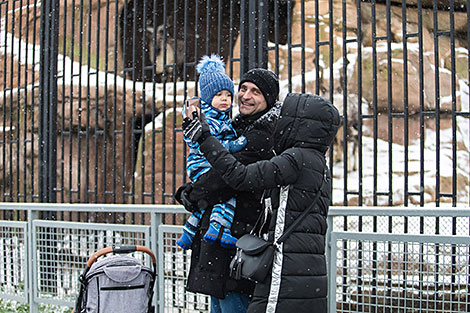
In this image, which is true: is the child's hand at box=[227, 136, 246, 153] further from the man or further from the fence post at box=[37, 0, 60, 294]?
the fence post at box=[37, 0, 60, 294]

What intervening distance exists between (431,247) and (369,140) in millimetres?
8745

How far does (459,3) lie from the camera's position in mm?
12227

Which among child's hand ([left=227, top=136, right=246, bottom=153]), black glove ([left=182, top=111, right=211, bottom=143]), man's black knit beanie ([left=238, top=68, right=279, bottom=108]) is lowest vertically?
child's hand ([left=227, top=136, right=246, bottom=153])

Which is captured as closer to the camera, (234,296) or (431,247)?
(234,296)

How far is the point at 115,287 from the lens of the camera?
12.3 feet

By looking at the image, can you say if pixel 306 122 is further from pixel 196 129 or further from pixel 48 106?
pixel 48 106

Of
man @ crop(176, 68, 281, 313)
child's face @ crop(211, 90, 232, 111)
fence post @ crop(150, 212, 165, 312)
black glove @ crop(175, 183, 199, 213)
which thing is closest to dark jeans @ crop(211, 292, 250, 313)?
man @ crop(176, 68, 281, 313)

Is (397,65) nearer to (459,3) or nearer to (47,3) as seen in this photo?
(459,3)

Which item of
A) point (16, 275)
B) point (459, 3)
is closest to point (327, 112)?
point (16, 275)

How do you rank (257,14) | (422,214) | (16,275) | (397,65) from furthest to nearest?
1. (397,65)
2. (16,275)
3. (257,14)
4. (422,214)

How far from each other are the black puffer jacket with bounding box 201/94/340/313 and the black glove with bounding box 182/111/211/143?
59 millimetres

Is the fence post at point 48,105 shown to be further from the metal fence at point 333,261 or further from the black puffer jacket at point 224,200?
the black puffer jacket at point 224,200

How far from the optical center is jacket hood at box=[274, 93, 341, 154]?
9.44 ft

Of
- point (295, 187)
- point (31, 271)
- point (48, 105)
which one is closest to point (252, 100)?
point (295, 187)
